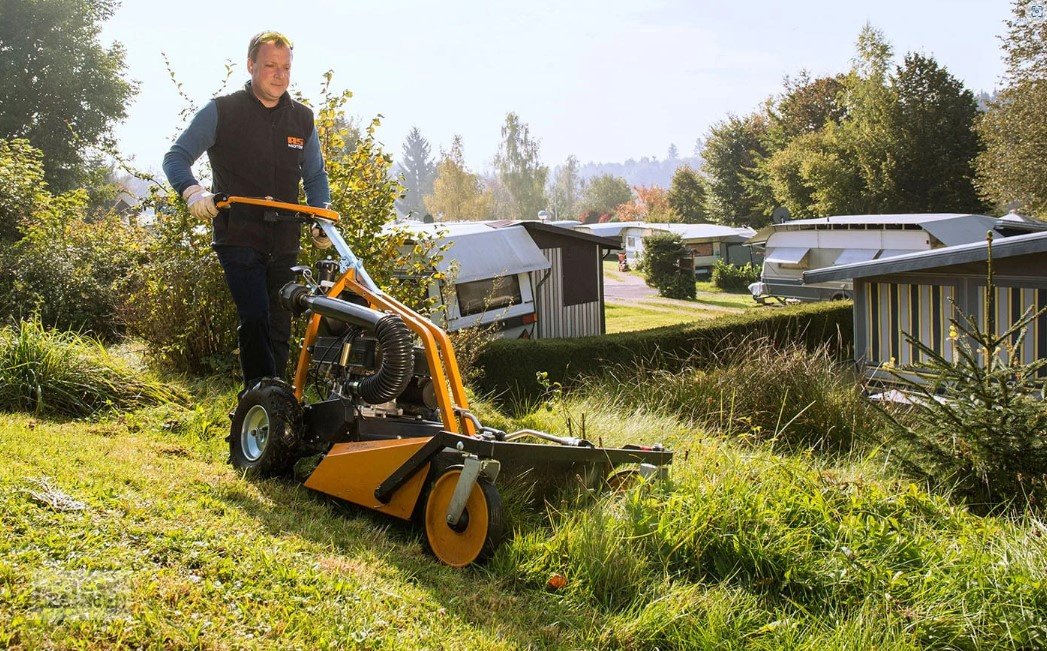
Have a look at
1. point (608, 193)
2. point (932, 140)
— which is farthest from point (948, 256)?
point (608, 193)

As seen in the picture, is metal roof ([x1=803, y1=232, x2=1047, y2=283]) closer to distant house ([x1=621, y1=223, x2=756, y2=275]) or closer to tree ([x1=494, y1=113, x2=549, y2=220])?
distant house ([x1=621, y1=223, x2=756, y2=275])

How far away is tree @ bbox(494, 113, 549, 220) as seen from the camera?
99.2 meters

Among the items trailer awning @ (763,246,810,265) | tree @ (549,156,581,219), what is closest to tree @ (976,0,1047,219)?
trailer awning @ (763,246,810,265)

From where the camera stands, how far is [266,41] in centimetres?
497

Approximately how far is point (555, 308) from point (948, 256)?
27.7 feet

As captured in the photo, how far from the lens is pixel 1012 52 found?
1256 inches

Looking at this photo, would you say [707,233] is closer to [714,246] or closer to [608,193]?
[714,246]

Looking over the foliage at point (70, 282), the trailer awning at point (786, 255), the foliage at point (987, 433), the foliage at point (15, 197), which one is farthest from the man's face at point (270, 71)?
the trailer awning at point (786, 255)

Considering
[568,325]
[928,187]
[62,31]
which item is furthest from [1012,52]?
[62,31]

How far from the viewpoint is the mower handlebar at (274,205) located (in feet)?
16.2

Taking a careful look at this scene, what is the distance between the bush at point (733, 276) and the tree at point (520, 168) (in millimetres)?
61792

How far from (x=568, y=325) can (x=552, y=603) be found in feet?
49.9

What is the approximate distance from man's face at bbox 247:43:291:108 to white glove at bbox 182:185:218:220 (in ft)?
2.17

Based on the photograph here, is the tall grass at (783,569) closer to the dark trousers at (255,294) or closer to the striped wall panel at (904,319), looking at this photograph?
the dark trousers at (255,294)
